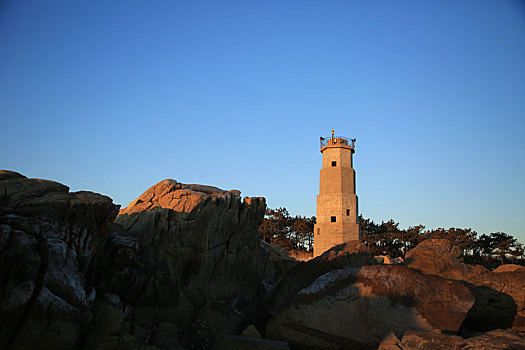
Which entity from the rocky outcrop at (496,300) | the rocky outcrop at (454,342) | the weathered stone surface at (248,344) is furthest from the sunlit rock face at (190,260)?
the rocky outcrop at (496,300)

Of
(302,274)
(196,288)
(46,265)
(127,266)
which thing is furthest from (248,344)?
(46,265)

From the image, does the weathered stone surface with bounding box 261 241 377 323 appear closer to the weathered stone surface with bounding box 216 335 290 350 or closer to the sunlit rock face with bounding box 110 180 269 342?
the sunlit rock face with bounding box 110 180 269 342

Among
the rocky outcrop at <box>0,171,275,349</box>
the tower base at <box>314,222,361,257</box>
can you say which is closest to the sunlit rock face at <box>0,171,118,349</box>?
the rocky outcrop at <box>0,171,275,349</box>

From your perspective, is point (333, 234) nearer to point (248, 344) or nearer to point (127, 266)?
point (127, 266)

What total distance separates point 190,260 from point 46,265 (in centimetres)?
528

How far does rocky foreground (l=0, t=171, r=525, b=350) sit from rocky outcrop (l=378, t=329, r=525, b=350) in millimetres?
31

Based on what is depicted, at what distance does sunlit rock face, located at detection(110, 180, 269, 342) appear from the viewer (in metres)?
10.2

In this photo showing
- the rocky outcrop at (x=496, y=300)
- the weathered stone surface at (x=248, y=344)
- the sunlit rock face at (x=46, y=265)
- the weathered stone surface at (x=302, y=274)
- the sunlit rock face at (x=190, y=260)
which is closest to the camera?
the sunlit rock face at (x=46, y=265)

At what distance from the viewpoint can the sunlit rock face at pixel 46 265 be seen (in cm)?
636

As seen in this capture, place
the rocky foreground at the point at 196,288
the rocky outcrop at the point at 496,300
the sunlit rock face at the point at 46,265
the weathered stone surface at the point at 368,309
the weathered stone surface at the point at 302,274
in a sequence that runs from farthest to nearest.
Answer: the weathered stone surface at the point at 302,274, the rocky outcrop at the point at 496,300, the weathered stone surface at the point at 368,309, the rocky foreground at the point at 196,288, the sunlit rock face at the point at 46,265

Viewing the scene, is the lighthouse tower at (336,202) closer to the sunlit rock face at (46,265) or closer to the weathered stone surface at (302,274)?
the weathered stone surface at (302,274)

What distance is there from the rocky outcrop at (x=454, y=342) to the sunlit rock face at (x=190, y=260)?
4.66 m

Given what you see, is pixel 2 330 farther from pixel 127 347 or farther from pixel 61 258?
pixel 127 347

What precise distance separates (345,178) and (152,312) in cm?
2806
